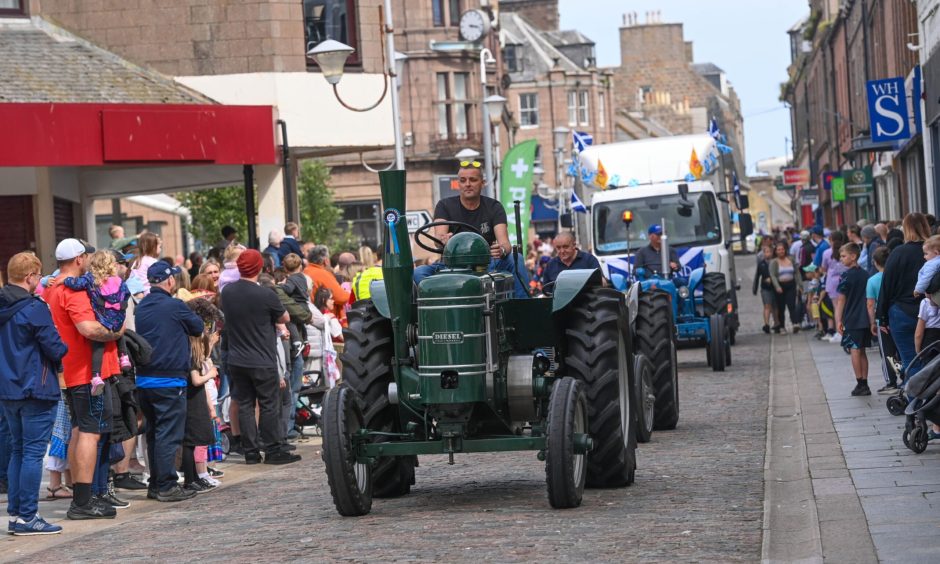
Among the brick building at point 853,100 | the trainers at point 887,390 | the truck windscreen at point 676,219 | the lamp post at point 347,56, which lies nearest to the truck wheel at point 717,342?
the truck windscreen at point 676,219

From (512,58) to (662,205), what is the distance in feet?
225

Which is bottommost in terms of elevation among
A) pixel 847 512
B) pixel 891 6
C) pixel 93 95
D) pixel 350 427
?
pixel 847 512

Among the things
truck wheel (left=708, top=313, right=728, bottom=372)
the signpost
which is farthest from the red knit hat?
→ the signpost

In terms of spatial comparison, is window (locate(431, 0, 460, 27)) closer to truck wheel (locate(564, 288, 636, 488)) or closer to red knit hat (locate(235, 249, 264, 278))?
red knit hat (locate(235, 249, 264, 278))

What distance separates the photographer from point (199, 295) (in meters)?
14.2

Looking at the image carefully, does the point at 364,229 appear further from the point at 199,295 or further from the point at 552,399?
the point at 552,399

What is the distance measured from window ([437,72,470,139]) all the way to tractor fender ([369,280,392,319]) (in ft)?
162

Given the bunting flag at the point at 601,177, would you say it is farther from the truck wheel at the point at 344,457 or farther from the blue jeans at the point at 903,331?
the truck wheel at the point at 344,457

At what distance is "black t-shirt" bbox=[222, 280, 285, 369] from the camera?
1423cm

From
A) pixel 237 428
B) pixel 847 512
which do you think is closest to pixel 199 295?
pixel 237 428

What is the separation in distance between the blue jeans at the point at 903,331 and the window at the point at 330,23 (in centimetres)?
1559

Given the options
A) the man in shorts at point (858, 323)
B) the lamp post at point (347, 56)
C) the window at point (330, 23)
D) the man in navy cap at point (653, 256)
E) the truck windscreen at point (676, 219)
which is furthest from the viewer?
the window at point (330, 23)

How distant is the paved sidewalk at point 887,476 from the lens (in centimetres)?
852

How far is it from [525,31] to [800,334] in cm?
6746
